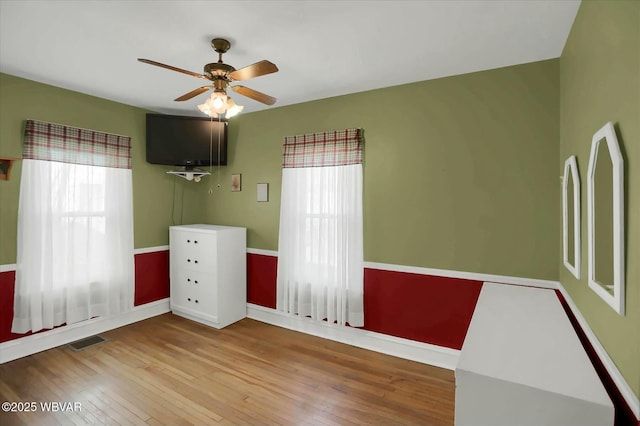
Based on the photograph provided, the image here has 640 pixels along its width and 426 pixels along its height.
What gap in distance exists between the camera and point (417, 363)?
9.45 feet

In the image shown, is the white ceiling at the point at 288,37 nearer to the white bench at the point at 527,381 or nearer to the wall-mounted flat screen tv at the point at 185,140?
the wall-mounted flat screen tv at the point at 185,140

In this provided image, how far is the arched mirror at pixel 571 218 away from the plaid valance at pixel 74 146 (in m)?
4.02

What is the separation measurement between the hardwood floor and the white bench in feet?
3.47

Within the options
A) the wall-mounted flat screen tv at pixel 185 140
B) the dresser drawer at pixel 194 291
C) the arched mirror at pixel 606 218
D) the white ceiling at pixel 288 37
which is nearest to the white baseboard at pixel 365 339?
the dresser drawer at pixel 194 291

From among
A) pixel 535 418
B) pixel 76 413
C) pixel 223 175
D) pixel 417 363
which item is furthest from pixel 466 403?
pixel 223 175

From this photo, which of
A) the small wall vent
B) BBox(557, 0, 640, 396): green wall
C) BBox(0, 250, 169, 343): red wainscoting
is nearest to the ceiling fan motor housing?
BBox(557, 0, 640, 396): green wall

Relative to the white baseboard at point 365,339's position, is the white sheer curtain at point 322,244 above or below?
above

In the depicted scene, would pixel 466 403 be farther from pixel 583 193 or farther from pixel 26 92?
pixel 26 92

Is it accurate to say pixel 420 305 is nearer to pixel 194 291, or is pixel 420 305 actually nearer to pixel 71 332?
pixel 194 291

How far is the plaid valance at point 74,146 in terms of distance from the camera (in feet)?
9.65

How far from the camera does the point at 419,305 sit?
2.92 meters

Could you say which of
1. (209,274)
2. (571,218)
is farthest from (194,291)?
(571,218)

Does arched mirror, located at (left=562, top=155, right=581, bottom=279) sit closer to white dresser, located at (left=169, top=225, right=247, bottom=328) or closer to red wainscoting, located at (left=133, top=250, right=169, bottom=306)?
white dresser, located at (left=169, top=225, right=247, bottom=328)

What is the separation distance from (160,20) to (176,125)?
202cm
